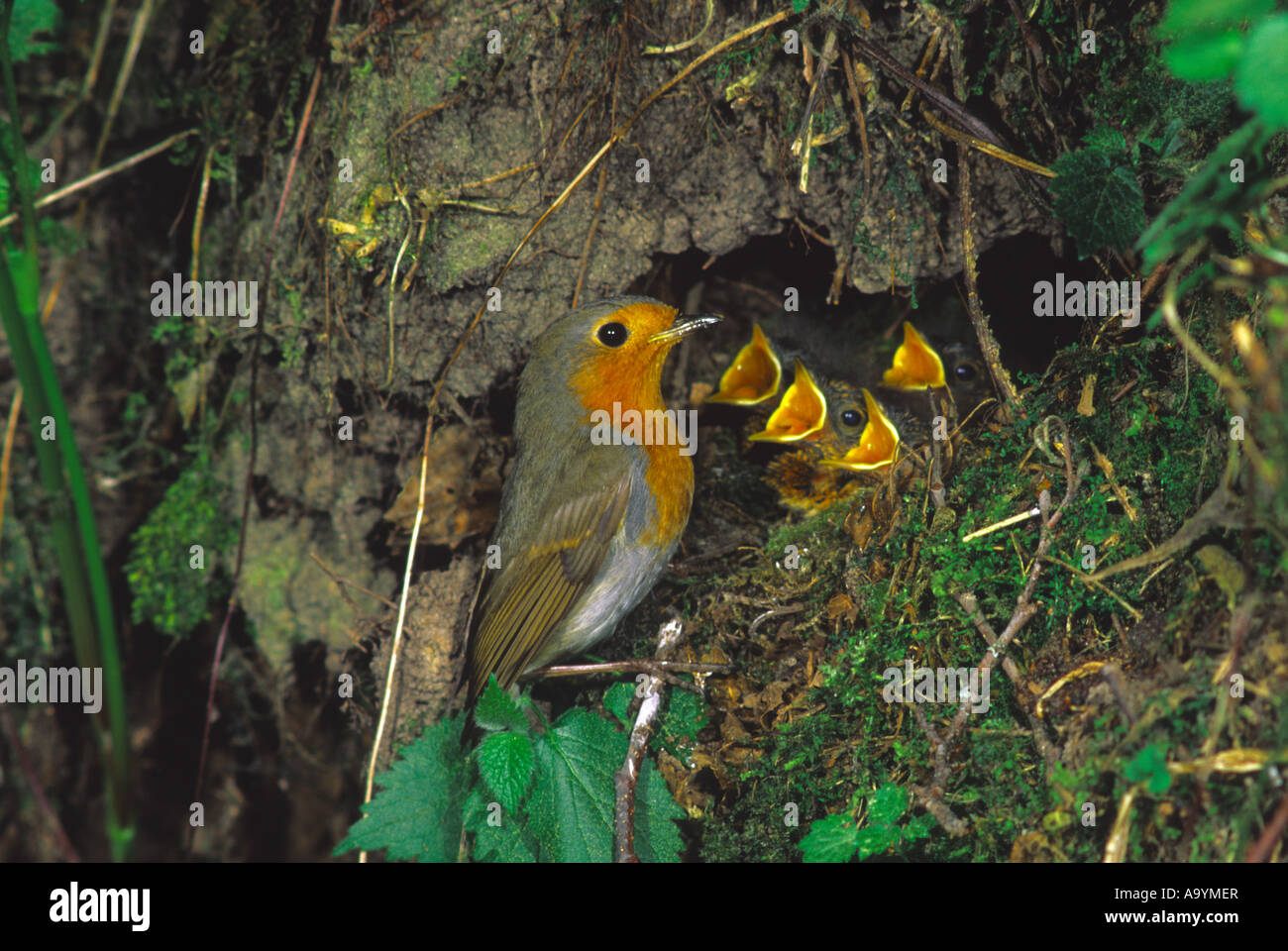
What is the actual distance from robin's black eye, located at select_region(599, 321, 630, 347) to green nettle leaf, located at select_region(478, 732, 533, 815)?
178 centimetres

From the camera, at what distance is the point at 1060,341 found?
3799 mm

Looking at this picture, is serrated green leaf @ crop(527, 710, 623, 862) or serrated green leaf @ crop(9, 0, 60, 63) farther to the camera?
serrated green leaf @ crop(9, 0, 60, 63)

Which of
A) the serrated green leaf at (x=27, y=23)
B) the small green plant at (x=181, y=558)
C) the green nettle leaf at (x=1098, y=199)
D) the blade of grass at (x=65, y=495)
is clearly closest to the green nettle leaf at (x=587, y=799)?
the blade of grass at (x=65, y=495)

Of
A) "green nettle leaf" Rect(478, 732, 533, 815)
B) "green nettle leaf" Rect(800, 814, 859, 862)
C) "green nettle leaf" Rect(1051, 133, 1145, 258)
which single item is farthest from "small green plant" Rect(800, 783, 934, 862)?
"green nettle leaf" Rect(1051, 133, 1145, 258)

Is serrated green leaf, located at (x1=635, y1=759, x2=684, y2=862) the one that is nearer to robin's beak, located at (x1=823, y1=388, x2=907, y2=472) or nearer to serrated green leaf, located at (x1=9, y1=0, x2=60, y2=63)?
robin's beak, located at (x1=823, y1=388, x2=907, y2=472)

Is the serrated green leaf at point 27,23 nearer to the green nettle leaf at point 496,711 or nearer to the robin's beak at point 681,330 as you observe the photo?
the robin's beak at point 681,330

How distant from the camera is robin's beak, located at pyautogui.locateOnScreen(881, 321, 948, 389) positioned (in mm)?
4852

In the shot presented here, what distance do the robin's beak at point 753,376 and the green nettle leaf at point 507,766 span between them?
231 centimetres

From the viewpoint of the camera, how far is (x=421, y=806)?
3555 millimetres

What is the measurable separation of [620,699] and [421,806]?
0.89m

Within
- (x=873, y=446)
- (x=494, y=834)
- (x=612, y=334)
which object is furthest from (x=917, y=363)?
(x=494, y=834)

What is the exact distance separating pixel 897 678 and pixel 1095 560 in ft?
2.56

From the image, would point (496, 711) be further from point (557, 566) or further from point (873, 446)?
point (873, 446)
